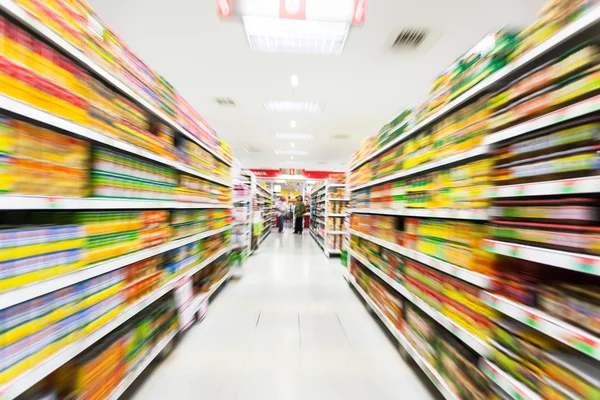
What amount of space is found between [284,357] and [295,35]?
3674 millimetres

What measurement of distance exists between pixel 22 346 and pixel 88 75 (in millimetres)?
1221

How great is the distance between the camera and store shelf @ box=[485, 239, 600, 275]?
2.39 feet

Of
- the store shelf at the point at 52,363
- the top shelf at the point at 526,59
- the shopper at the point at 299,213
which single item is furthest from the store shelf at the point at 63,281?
the shopper at the point at 299,213

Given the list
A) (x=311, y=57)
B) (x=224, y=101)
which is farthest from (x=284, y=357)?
(x=224, y=101)

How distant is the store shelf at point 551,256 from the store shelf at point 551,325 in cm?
20

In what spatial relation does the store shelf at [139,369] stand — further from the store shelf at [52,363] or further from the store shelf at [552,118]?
the store shelf at [552,118]

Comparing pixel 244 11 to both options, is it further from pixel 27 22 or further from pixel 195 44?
pixel 27 22

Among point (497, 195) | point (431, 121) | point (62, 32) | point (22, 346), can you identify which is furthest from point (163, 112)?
point (497, 195)

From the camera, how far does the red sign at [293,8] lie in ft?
6.93

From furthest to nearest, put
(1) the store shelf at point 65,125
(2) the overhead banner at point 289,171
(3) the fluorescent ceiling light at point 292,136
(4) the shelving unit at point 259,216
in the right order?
1. (2) the overhead banner at point 289,171
2. (3) the fluorescent ceiling light at point 292,136
3. (4) the shelving unit at point 259,216
4. (1) the store shelf at point 65,125

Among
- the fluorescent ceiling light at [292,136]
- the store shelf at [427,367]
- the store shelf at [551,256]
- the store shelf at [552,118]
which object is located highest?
the fluorescent ceiling light at [292,136]

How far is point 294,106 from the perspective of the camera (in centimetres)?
566

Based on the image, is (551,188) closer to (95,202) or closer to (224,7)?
(95,202)

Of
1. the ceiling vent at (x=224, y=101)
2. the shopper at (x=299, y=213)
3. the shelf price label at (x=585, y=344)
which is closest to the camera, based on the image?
the shelf price label at (x=585, y=344)
